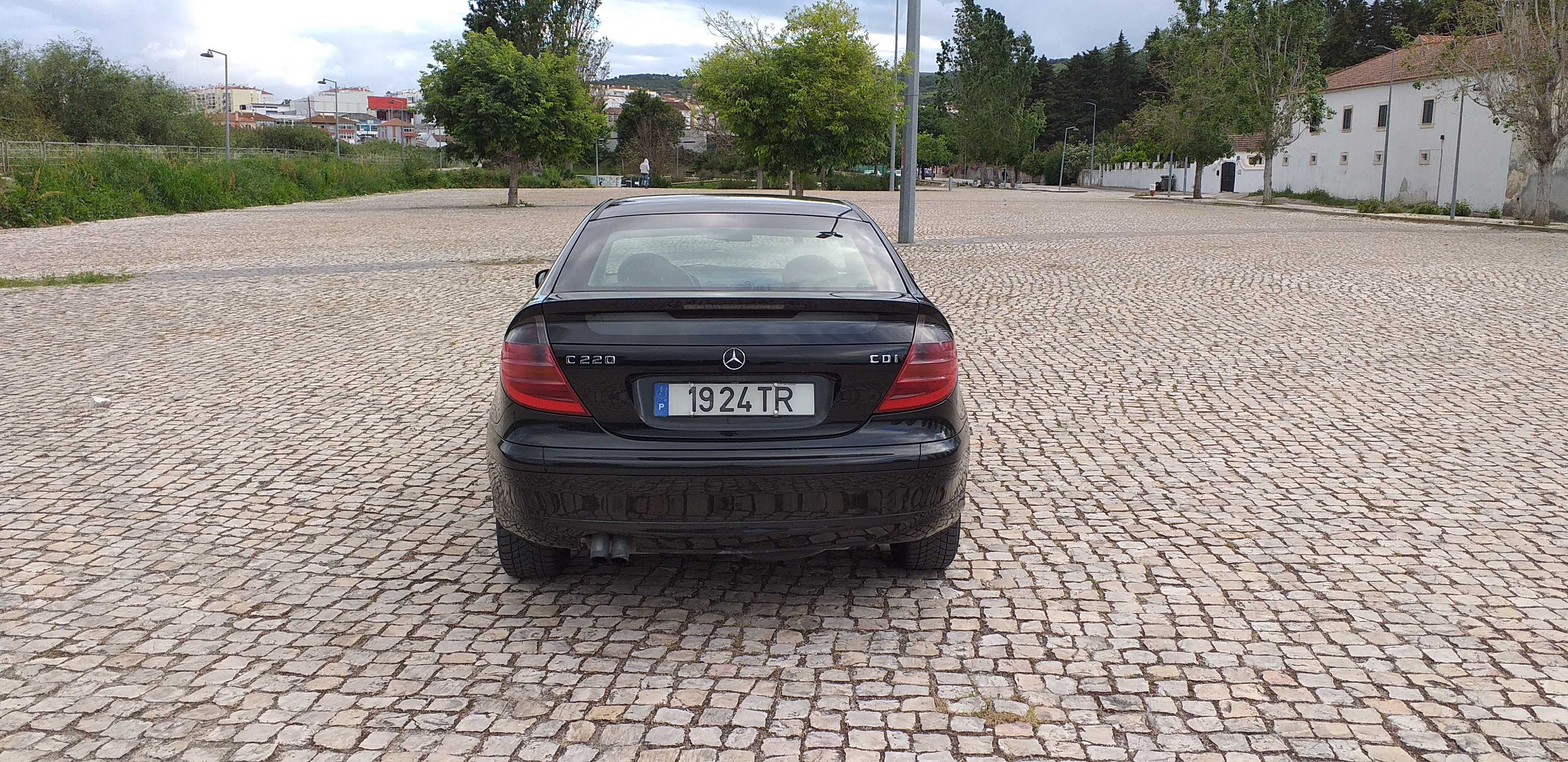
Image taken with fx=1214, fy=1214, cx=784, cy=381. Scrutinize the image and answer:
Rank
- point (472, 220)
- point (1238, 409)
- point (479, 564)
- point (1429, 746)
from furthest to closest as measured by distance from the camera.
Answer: point (472, 220) < point (1238, 409) < point (479, 564) < point (1429, 746)

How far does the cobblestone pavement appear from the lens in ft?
10.8

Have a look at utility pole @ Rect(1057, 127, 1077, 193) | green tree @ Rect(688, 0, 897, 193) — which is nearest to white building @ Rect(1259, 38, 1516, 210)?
green tree @ Rect(688, 0, 897, 193)

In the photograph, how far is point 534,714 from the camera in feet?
11.0

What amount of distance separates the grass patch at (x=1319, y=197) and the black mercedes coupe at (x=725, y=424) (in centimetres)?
4887

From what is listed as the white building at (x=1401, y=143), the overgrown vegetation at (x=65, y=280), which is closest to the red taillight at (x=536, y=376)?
the overgrown vegetation at (x=65, y=280)

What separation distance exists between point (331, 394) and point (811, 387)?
5220 mm

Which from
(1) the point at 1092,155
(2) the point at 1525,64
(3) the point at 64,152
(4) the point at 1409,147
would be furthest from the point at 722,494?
(1) the point at 1092,155

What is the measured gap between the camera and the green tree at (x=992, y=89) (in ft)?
299

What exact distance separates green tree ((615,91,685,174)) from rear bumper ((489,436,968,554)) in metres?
84.8

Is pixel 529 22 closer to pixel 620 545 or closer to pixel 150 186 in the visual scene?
pixel 150 186

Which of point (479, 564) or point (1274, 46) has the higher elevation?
point (1274, 46)

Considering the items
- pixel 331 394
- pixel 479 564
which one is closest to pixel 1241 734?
pixel 479 564

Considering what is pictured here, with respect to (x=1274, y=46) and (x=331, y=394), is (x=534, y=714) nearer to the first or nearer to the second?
(x=331, y=394)

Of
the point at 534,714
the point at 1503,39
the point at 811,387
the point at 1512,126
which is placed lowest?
the point at 534,714
